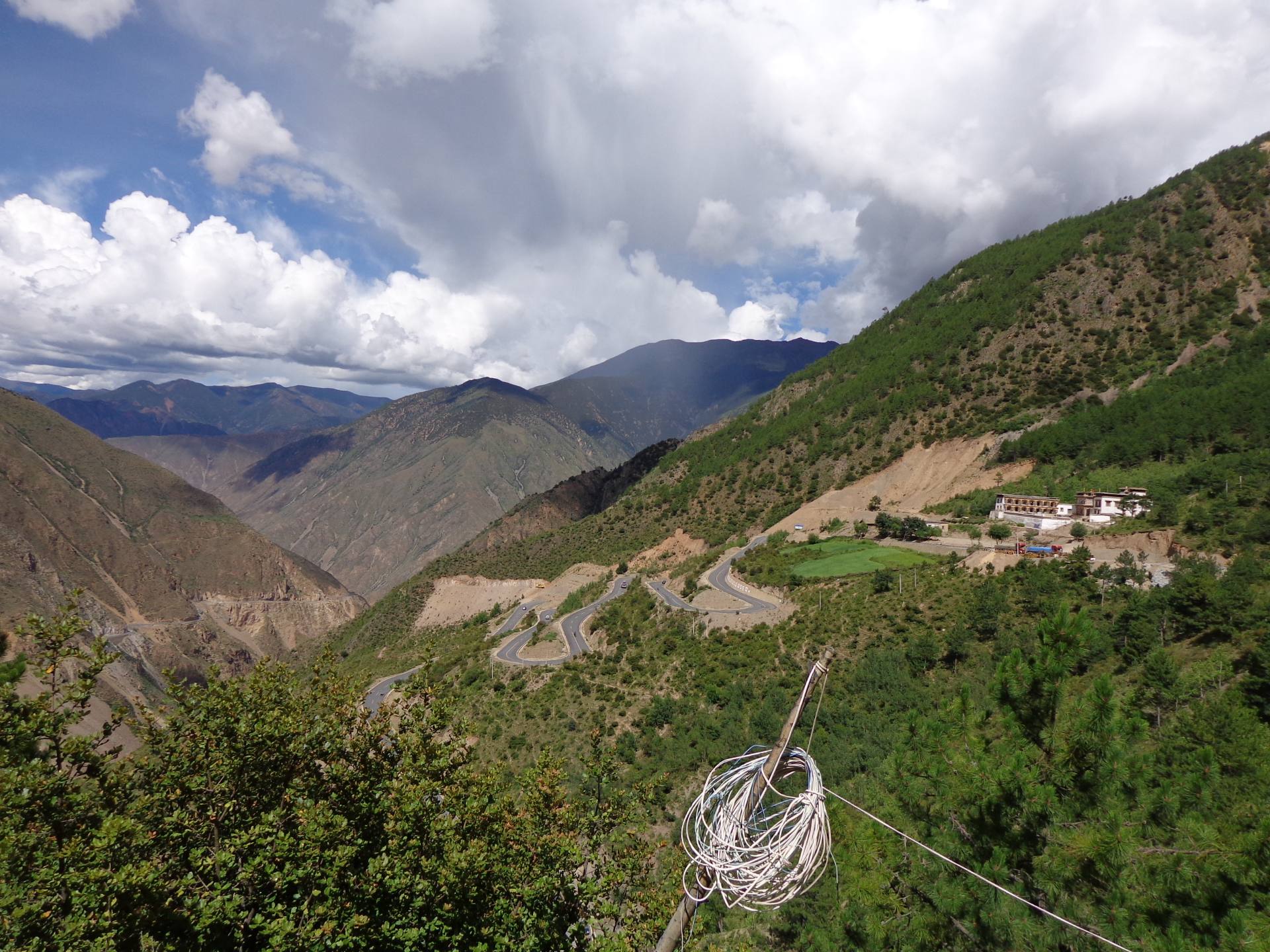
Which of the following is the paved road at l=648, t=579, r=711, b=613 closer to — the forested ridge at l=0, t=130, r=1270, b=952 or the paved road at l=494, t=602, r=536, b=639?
the forested ridge at l=0, t=130, r=1270, b=952

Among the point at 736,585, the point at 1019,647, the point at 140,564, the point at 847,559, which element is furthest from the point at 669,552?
the point at 140,564

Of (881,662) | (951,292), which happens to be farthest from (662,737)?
(951,292)

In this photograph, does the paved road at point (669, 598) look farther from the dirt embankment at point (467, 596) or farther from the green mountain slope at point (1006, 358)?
the dirt embankment at point (467, 596)

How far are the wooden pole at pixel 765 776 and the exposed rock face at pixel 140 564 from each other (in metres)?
87.7

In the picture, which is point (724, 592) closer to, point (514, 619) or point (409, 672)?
point (514, 619)

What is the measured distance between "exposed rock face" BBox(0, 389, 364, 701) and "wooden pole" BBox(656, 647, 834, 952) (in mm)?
87713

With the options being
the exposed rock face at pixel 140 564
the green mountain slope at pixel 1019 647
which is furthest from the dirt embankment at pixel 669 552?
the exposed rock face at pixel 140 564

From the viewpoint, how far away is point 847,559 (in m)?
44.1

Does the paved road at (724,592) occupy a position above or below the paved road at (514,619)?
above

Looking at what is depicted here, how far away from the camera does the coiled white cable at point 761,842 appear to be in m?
5.26

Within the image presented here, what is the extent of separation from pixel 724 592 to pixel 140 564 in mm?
134701

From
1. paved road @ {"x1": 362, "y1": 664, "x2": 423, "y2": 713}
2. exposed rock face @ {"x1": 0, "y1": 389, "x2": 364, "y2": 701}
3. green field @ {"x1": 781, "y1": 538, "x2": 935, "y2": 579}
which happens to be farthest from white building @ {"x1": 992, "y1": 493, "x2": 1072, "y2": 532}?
exposed rock face @ {"x1": 0, "y1": 389, "x2": 364, "y2": 701}

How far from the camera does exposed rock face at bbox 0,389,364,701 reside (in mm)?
91938

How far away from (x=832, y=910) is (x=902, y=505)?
5691cm
